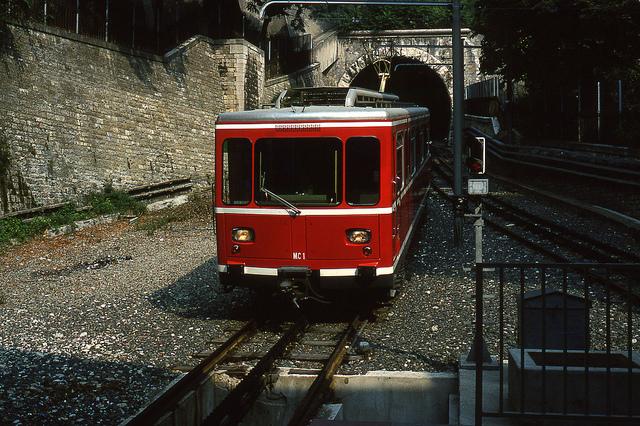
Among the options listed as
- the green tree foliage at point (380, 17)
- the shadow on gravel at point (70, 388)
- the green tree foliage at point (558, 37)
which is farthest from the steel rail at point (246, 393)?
the green tree foliage at point (380, 17)

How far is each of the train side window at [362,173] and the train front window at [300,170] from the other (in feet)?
0.38

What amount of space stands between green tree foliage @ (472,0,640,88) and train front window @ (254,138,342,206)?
1509 cm

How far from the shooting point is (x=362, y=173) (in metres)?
9.89

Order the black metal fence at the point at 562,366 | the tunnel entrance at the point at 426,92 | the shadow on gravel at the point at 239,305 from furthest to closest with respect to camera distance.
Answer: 1. the tunnel entrance at the point at 426,92
2. the shadow on gravel at the point at 239,305
3. the black metal fence at the point at 562,366

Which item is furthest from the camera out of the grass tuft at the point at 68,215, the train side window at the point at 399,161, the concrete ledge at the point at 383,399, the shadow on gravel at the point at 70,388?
the grass tuft at the point at 68,215

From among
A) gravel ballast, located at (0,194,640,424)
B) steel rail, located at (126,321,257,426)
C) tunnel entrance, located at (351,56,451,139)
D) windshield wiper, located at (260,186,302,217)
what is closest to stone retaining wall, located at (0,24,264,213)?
gravel ballast, located at (0,194,640,424)

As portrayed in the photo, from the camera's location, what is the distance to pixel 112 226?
67.3 feet

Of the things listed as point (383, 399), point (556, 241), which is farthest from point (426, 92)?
point (383, 399)

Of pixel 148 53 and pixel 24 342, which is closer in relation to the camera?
pixel 24 342

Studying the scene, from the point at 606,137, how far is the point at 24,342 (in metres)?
23.2

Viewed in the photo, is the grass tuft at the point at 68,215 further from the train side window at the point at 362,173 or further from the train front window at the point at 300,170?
the train side window at the point at 362,173

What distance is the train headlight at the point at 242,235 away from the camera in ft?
32.9

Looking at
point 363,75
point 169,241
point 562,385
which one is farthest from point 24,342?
point 363,75

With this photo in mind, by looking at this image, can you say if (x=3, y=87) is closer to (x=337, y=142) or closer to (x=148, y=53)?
(x=148, y=53)
